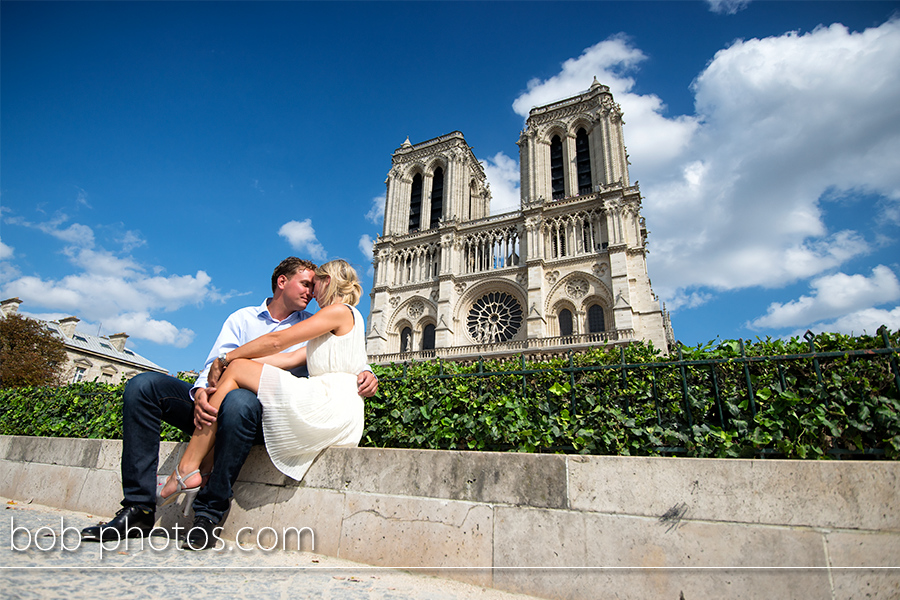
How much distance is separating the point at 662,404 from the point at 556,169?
25958 mm

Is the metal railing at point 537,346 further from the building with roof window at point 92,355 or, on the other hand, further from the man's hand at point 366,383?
the building with roof window at point 92,355

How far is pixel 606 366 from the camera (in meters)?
2.61

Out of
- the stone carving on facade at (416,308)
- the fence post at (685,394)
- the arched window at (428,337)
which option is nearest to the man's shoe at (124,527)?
the fence post at (685,394)

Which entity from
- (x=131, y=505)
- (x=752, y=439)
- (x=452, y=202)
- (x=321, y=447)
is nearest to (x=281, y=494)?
(x=321, y=447)

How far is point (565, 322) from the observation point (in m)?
21.9

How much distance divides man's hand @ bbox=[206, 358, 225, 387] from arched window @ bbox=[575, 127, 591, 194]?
81.3 feet

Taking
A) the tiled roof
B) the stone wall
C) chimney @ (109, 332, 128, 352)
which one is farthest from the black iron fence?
chimney @ (109, 332, 128, 352)

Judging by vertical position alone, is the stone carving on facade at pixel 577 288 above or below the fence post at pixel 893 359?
above

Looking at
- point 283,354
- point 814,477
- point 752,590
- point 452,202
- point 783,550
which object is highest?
point 452,202

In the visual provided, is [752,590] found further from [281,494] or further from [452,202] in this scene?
[452,202]

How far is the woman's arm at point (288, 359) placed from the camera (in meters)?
2.48

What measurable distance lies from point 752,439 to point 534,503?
1.12 m

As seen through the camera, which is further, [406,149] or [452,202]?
[406,149]

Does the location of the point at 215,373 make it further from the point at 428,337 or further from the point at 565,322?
the point at 428,337
